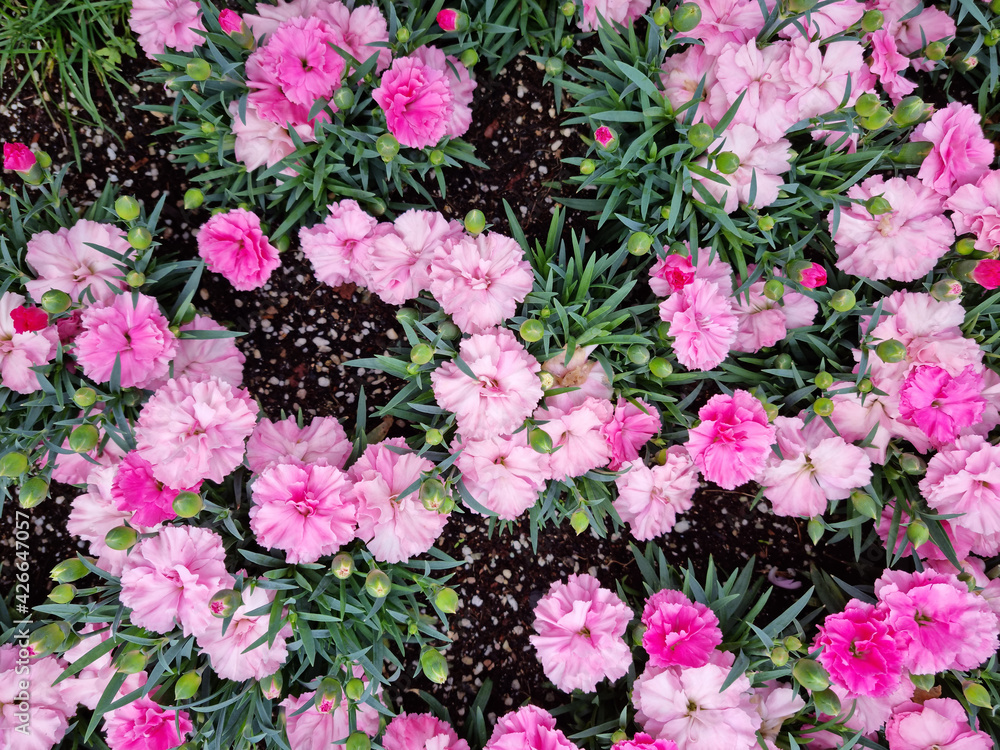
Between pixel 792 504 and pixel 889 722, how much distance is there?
69 cm

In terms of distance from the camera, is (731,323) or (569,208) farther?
(569,208)

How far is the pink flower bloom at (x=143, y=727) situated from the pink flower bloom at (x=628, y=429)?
4.75 feet

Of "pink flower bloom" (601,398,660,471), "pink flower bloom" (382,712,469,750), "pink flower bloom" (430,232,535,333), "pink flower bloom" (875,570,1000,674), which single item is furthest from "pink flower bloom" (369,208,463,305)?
"pink flower bloom" (875,570,1000,674)

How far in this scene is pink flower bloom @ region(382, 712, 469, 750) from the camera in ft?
6.48

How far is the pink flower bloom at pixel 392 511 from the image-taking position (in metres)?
1.92

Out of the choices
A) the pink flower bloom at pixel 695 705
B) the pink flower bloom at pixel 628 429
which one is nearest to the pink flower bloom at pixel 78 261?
the pink flower bloom at pixel 628 429

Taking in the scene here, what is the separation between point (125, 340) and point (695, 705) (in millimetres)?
1974

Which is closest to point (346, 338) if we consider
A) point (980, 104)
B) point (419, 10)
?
point (419, 10)

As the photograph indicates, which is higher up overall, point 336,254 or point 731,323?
point 731,323

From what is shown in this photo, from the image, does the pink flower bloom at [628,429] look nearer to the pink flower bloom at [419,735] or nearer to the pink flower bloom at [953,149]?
the pink flower bloom at [419,735]

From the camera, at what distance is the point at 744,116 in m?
2.02

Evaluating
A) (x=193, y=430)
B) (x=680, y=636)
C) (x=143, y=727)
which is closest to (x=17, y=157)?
(x=193, y=430)

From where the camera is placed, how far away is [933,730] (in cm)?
194

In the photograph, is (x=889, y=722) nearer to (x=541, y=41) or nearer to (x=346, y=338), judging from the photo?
(x=346, y=338)
